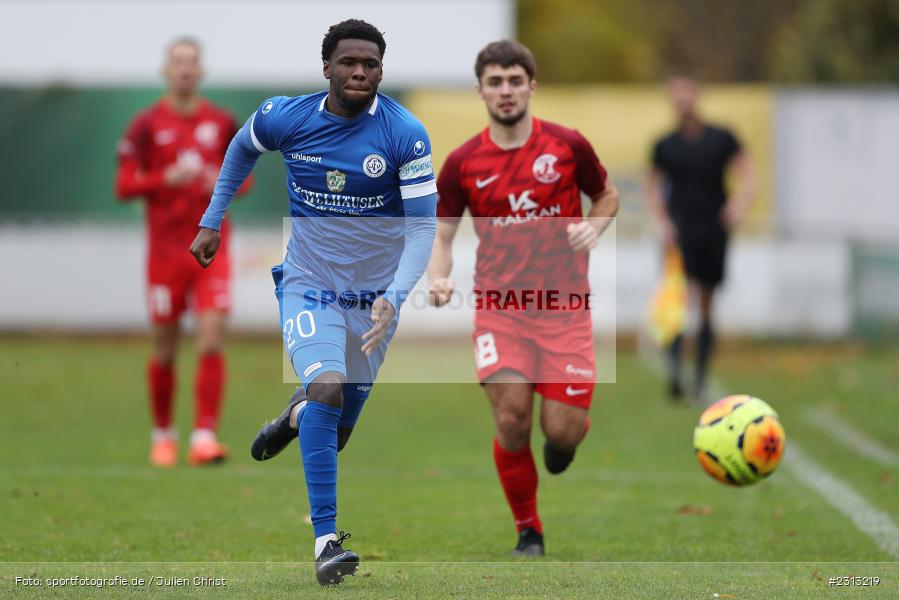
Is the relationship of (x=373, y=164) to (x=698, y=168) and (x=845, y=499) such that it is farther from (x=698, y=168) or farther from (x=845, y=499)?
(x=698, y=168)

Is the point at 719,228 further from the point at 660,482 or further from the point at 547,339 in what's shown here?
the point at 547,339

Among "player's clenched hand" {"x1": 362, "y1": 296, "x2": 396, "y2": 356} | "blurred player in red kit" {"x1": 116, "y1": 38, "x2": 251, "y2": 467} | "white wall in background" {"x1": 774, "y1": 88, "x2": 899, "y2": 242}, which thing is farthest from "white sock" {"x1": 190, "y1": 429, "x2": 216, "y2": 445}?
"white wall in background" {"x1": 774, "y1": 88, "x2": 899, "y2": 242}

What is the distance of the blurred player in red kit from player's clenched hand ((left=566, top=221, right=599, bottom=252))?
12.4 feet

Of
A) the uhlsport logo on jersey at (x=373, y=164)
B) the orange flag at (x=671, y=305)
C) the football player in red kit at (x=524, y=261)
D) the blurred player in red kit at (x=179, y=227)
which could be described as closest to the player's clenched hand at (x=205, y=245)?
the uhlsport logo on jersey at (x=373, y=164)

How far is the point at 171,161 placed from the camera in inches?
403

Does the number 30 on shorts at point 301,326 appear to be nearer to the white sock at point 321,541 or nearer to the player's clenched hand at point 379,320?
the player's clenched hand at point 379,320

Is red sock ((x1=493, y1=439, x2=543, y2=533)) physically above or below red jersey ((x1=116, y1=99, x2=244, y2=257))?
below

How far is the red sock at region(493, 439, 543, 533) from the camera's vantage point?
7.12 meters

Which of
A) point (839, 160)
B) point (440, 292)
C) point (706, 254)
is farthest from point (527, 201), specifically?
point (839, 160)

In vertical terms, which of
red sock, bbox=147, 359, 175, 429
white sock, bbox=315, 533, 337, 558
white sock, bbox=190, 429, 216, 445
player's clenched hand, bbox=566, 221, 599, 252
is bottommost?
white sock, bbox=190, 429, 216, 445

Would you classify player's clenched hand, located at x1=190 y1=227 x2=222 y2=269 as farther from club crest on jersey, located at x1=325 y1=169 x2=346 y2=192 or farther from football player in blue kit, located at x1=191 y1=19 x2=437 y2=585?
club crest on jersey, located at x1=325 y1=169 x2=346 y2=192

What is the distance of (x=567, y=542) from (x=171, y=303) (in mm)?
3899

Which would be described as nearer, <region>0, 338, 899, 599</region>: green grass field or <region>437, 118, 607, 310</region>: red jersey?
<region>0, 338, 899, 599</region>: green grass field

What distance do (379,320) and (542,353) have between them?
1309 millimetres
